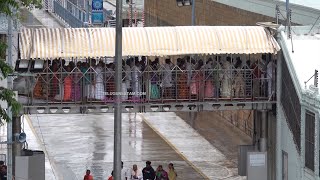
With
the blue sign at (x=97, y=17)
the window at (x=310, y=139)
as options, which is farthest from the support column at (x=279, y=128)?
the blue sign at (x=97, y=17)

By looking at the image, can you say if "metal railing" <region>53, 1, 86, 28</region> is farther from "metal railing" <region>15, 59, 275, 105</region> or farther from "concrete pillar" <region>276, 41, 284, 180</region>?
"concrete pillar" <region>276, 41, 284, 180</region>

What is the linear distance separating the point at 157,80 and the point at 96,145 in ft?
42.3

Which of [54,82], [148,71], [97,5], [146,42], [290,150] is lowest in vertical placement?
[290,150]

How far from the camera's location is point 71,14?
59.8 meters

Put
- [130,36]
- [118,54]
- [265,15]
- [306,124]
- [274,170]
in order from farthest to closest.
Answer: [265,15]
[274,170]
[130,36]
[306,124]
[118,54]

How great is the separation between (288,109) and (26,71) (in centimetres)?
671

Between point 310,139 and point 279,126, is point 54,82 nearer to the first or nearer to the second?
point 279,126

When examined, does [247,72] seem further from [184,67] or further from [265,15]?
[265,15]

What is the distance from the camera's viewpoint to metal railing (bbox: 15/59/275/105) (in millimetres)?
27984

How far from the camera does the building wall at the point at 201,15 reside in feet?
138

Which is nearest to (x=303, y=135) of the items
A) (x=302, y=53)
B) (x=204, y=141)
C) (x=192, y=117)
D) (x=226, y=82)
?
(x=302, y=53)

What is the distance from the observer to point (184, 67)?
28.9 meters

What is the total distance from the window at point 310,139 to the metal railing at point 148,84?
2825 mm

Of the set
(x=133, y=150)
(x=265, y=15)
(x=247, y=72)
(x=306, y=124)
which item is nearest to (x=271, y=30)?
(x=247, y=72)
